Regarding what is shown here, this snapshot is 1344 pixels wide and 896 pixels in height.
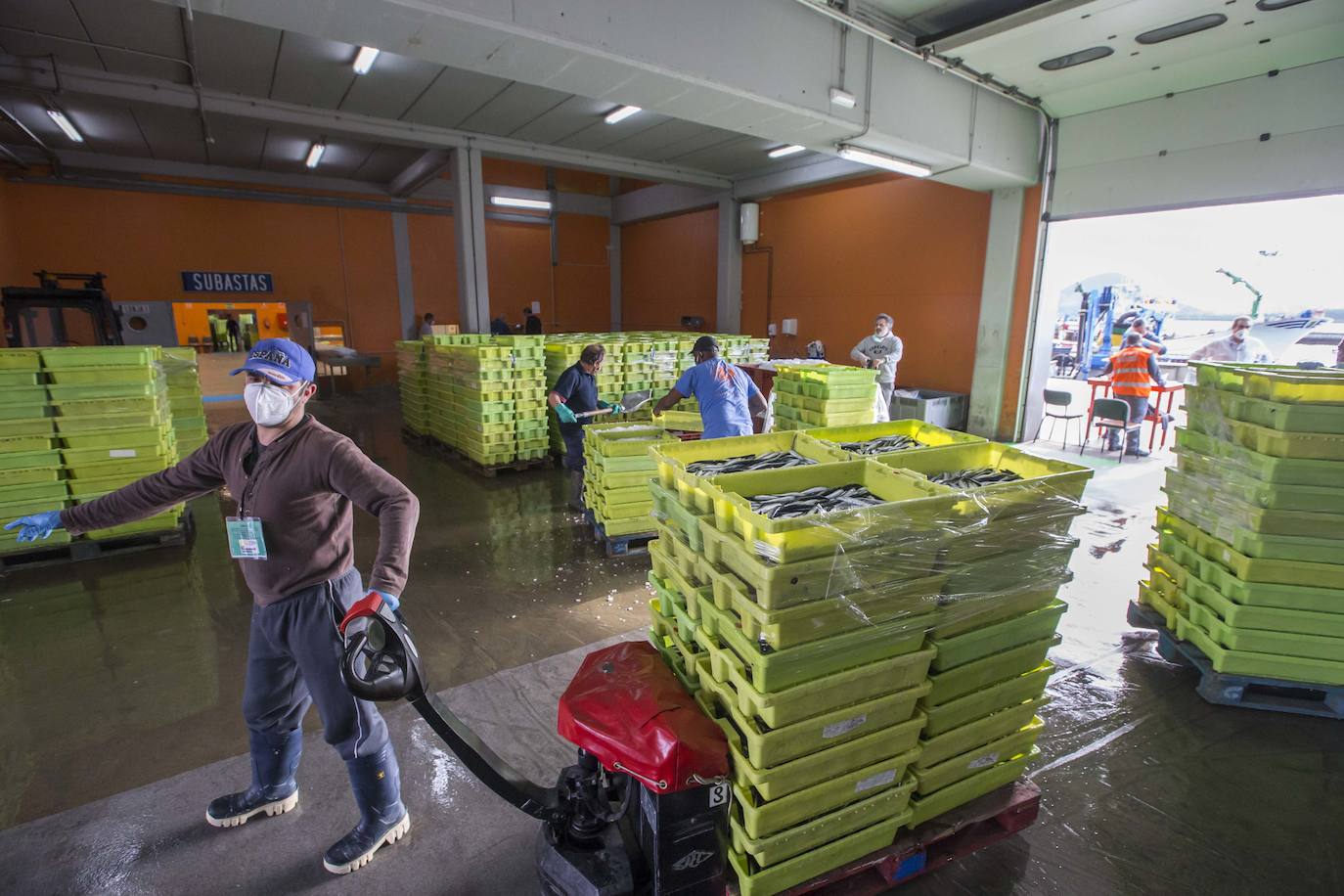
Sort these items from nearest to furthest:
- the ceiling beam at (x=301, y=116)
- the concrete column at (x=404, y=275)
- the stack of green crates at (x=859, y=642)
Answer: the stack of green crates at (x=859, y=642) < the ceiling beam at (x=301, y=116) < the concrete column at (x=404, y=275)

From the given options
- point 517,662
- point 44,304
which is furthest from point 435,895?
point 44,304

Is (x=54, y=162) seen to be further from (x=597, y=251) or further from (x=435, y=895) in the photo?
(x=435, y=895)

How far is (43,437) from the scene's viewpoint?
5.71 metres

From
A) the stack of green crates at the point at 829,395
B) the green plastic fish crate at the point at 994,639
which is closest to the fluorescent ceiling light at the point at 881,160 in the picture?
the stack of green crates at the point at 829,395

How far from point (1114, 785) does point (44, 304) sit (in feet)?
39.1

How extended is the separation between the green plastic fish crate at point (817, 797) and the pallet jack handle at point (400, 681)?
0.68 m

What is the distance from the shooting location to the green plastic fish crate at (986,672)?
2588 mm

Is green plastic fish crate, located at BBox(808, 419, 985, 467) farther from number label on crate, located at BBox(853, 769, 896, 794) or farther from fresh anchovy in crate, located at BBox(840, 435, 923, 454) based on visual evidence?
number label on crate, located at BBox(853, 769, 896, 794)

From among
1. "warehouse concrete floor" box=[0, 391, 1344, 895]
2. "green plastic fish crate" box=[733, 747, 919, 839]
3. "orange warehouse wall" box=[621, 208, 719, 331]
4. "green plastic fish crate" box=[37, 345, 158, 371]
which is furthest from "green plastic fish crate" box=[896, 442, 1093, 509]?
"orange warehouse wall" box=[621, 208, 719, 331]

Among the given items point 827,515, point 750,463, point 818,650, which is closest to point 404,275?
point 750,463

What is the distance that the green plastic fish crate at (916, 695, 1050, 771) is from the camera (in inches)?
103

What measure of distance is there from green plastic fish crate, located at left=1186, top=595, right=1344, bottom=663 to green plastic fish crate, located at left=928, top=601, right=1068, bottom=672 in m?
1.80

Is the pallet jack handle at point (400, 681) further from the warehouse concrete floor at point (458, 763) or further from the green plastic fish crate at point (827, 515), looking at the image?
the green plastic fish crate at point (827, 515)

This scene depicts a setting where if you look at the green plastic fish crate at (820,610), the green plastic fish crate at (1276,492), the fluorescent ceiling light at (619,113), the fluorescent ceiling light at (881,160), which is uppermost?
the fluorescent ceiling light at (619,113)
